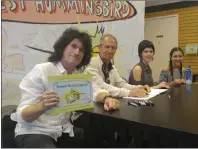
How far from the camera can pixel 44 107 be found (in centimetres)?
99

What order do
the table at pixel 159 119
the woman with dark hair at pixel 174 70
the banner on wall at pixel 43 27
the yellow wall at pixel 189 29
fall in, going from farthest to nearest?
1. the yellow wall at pixel 189 29
2. the woman with dark hair at pixel 174 70
3. the banner on wall at pixel 43 27
4. the table at pixel 159 119

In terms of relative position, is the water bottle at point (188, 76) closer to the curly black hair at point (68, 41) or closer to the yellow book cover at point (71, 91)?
the curly black hair at point (68, 41)

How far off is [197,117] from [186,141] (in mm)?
219

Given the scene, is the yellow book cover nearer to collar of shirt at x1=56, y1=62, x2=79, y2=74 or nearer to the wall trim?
collar of shirt at x1=56, y1=62, x2=79, y2=74

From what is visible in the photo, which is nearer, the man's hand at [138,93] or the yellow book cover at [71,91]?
the yellow book cover at [71,91]

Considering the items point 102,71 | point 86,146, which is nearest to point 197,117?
point 86,146

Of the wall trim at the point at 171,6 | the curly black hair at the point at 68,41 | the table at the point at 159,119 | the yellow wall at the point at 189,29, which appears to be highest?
the wall trim at the point at 171,6

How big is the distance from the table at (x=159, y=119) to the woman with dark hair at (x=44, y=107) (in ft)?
0.34

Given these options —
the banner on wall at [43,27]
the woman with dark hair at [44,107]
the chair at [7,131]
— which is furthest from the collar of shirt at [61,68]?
the banner on wall at [43,27]

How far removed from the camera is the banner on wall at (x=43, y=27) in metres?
2.48

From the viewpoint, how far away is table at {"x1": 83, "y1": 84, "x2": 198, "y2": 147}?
81cm

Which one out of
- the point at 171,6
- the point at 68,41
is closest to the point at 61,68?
the point at 68,41

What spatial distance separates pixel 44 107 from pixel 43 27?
186 cm

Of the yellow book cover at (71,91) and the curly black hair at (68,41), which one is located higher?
the curly black hair at (68,41)
